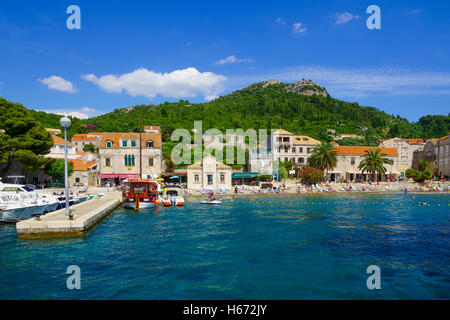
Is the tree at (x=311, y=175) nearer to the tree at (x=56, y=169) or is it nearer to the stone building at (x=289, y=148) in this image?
the stone building at (x=289, y=148)

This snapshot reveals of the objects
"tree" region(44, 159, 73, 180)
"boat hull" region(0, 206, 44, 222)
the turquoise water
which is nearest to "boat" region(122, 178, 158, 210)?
the turquoise water

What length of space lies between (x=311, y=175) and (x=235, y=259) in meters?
39.2

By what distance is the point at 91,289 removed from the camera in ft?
36.8

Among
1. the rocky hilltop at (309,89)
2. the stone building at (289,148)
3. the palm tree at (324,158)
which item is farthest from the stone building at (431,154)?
the rocky hilltop at (309,89)

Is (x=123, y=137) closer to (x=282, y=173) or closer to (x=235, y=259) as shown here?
(x=282, y=173)

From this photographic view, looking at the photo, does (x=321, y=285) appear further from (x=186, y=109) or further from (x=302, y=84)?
(x=302, y=84)

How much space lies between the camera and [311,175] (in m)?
50.7

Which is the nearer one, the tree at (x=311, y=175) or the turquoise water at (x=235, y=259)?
the turquoise water at (x=235, y=259)

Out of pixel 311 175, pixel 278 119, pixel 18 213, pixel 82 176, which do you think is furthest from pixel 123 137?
pixel 278 119

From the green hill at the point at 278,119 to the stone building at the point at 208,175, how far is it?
149ft

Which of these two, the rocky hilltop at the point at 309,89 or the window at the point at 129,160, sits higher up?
the rocky hilltop at the point at 309,89

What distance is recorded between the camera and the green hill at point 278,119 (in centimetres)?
10681

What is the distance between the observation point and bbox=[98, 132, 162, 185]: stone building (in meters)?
46.0

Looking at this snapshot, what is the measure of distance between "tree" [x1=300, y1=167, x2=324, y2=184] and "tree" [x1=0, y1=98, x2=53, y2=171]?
43.8 m
